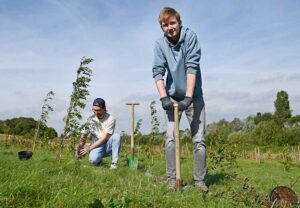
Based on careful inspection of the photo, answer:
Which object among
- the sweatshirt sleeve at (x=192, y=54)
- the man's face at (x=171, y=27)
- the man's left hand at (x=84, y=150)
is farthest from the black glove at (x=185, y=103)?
the man's left hand at (x=84, y=150)

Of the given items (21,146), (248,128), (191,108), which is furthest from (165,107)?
(248,128)

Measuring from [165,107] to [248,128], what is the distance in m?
41.9

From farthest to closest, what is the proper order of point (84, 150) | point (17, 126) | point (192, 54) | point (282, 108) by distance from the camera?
point (282, 108) < point (17, 126) < point (84, 150) < point (192, 54)

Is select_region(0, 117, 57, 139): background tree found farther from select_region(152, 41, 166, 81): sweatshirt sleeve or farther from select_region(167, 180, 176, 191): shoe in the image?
select_region(167, 180, 176, 191): shoe

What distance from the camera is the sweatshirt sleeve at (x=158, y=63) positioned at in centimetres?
503

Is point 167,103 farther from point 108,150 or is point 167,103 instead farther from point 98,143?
point 108,150

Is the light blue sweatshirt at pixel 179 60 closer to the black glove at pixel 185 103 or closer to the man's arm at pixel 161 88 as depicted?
the man's arm at pixel 161 88

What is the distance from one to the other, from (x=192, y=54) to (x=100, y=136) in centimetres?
299

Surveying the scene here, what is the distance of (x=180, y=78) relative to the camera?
499cm

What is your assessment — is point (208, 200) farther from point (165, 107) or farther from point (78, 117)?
point (78, 117)

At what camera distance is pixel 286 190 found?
4.19 metres

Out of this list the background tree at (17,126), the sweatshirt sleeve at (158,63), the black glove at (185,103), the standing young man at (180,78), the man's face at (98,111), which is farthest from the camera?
the background tree at (17,126)

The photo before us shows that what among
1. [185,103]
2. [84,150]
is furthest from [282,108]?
[185,103]

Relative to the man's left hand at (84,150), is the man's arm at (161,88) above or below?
above
